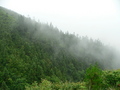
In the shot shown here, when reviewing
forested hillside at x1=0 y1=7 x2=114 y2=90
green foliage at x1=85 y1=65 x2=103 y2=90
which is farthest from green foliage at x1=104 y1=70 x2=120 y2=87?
forested hillside at x1=0 y1=7 x2=114 y2=90

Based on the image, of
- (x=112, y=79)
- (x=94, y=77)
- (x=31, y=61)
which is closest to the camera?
(x=94, y=77)

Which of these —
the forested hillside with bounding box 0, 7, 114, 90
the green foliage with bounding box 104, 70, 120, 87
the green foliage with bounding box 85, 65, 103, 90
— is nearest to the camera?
the green foliage with bounding box 85, 65, 103, 90

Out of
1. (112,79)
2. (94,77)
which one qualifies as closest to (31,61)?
(112,79)

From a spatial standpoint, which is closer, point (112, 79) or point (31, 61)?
point (112, 79)

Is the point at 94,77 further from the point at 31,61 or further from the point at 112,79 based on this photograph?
the point at 31,61

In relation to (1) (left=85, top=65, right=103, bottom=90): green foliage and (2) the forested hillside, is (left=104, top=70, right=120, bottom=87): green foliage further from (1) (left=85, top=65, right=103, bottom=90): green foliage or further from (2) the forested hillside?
(2) the forested hillside

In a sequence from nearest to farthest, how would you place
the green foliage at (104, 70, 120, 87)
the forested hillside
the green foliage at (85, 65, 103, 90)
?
the green foliage at (85, 65, 103, 90) < the green foliage at (104, 70, 120, 87) < the forested hillside

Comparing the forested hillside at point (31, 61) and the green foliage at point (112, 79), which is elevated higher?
the forested hillside at point (31, 61)

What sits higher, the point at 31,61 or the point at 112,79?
the point at 31,61

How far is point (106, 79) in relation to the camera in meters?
6.39

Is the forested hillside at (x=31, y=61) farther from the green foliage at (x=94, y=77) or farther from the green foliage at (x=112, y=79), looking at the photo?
the green foliage at (x=94, y=77)

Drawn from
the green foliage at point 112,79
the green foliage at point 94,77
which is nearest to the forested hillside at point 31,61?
the green foliage at point 112,79

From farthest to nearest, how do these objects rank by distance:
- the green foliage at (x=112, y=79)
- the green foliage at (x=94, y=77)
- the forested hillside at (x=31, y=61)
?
1. the forested hillside at (x=31, y=61)
2. the green foliage at (x=112, y=79)
3. the green foliage at (x=94, y=77)

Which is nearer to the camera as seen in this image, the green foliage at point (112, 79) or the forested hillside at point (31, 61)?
the green foliage at point (112, 79)
